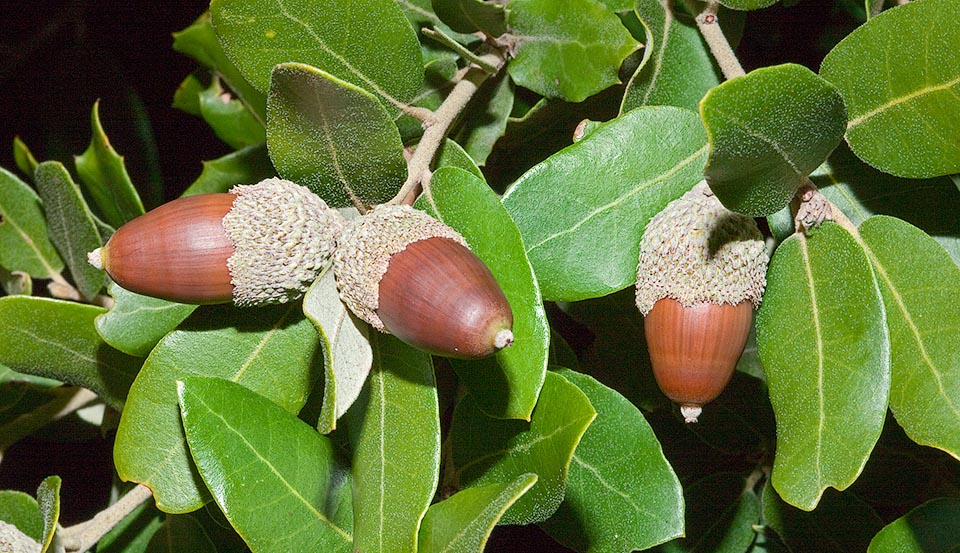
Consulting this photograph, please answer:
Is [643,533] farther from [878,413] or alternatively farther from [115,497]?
[115,497]

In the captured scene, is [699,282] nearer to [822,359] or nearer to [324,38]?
[822,359]

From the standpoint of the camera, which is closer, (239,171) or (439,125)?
(439,125)

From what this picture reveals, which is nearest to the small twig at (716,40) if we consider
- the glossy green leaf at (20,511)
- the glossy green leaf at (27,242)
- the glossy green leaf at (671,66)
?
the glossy green leaf at (671,66)

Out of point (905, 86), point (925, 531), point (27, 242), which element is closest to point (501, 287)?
point (905, 86)

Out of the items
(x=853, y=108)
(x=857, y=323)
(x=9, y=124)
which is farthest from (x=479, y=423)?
(x=9, y=124)

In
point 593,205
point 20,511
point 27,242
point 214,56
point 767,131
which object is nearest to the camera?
point 767,131

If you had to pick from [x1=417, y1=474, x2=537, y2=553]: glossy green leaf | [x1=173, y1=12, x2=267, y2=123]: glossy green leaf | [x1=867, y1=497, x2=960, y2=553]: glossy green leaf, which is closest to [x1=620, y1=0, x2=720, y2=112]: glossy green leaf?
[x1=417, y1=474, x2=537, y2=553]: glossy green leaf
